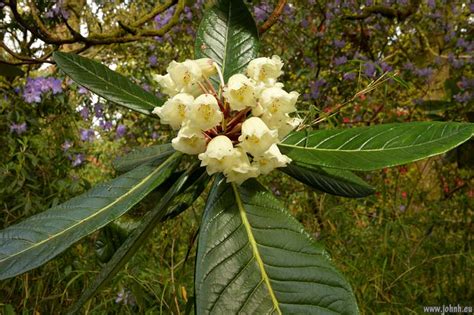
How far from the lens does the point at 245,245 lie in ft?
2.06

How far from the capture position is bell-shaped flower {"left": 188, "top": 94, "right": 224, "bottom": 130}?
0.66 meters

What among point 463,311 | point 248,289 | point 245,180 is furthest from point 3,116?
point 463,311

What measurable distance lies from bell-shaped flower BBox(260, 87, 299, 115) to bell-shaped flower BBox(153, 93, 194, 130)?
4.0 inches

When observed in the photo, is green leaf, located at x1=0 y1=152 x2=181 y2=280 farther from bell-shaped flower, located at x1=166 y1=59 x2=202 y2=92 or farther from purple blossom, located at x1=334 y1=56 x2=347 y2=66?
purple blossom, located at x1=334 y1=56 x2=347 y2=66

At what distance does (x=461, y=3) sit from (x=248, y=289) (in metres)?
3.01

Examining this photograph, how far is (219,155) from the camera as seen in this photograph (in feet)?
2.11

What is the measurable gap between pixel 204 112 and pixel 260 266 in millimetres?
211

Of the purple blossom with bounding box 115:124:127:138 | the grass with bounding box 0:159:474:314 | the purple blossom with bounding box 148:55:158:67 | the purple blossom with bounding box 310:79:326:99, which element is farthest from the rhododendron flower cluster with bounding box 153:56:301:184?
the purple blossom with bounding box 148:55:158:67

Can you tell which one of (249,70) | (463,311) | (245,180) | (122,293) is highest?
(249,70)

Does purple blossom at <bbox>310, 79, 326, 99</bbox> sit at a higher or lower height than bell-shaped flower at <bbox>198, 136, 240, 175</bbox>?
higher

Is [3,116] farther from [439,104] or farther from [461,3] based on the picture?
[461,3]

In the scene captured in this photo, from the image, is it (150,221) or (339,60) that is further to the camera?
(339,60)

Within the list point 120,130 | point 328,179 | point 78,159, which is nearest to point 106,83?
point 328,179

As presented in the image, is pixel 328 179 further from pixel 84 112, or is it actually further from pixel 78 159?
pixel 84 112
